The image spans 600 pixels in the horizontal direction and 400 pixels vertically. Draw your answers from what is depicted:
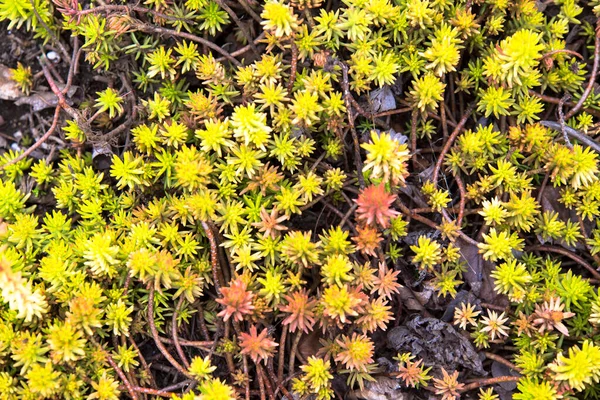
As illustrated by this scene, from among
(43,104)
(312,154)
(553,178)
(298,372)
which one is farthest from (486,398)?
(43,104)

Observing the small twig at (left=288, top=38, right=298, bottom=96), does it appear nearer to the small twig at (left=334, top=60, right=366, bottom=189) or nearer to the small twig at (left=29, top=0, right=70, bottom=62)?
the small twig at (left=334, top=60, right=366, bottom=189)

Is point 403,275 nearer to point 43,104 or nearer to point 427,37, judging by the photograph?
point 427,37

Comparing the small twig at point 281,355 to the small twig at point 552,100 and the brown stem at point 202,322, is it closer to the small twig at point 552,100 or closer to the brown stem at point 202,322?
the brown stem at point 202,322

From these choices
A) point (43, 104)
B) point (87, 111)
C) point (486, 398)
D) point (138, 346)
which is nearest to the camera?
point (486, 398)

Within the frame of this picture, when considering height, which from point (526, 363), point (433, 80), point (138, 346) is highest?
point (433, 80)

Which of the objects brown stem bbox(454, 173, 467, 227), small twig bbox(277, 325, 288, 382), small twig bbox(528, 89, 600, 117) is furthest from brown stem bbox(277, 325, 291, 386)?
small twig bbox(528, 89, 600, 117)

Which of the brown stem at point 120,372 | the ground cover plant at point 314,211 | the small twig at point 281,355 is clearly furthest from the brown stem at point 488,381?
the brown stem at point 120,372

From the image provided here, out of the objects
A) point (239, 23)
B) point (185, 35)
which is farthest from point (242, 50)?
point (185, 35)

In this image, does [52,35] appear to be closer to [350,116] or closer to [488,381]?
[350,116]
